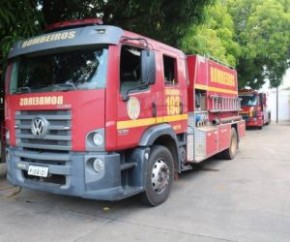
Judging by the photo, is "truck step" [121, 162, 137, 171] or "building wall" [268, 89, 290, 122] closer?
"truck step" [121, 162, 137, 171]

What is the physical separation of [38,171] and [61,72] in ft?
4.79

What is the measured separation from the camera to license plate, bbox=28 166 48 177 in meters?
6.18

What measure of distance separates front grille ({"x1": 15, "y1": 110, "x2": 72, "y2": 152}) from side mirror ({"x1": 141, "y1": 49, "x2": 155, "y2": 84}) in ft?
3.94

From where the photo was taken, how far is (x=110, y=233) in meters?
5.65

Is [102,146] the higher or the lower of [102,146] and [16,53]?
the lower

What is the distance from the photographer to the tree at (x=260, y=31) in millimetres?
22250

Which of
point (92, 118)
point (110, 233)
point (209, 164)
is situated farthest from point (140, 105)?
point (209, 164)

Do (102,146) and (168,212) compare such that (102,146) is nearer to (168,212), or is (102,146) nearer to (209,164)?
(168,212)

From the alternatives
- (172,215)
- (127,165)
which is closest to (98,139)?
(127,165)

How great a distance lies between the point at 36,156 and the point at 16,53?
1.67 m

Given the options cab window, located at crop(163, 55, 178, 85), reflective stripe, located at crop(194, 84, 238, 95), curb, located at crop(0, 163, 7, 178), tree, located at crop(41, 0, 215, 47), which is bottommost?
curb, located at crop(0, 163, 7, 178)

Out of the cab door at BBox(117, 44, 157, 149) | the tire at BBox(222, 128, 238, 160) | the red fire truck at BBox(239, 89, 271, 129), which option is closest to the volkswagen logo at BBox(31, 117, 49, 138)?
the cab door at BBox(117, 44, 157, 149)

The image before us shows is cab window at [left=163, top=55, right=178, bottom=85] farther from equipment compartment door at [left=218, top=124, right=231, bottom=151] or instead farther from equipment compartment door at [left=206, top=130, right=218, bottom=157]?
equipment compartment door at [left=218, top=124, right=231, bottom=151]

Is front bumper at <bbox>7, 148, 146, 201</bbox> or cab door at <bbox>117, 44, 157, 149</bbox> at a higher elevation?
cab door at <bbox>117, 44, 157, 149</bbox>
